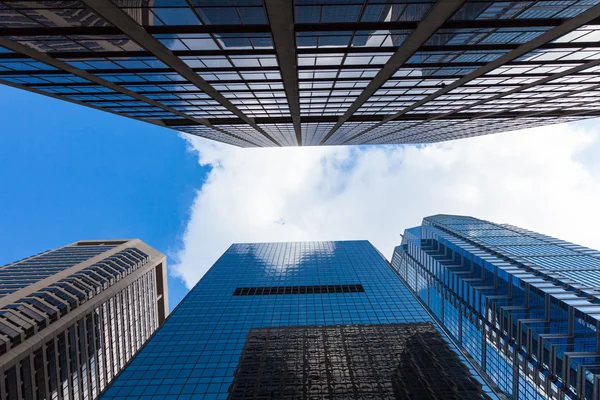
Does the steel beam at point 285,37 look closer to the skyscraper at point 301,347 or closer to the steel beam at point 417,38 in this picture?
the steel beam at point 417,38

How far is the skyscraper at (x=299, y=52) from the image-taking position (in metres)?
16.5

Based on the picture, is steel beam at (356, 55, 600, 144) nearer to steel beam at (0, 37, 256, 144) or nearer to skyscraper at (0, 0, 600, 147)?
skyscraper at (0, 0, 600, 147)

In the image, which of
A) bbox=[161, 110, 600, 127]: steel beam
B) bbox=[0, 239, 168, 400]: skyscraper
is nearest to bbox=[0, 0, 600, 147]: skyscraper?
bbox=[161, 110, 600, 127]: steel beam

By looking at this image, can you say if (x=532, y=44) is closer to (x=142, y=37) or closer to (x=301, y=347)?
(x=142, y=37)

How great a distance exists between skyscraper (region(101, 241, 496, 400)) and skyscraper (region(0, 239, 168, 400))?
1939cm

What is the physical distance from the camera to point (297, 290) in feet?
274

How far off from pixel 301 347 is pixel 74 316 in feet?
157

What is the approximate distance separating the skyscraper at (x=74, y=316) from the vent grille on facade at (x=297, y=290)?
32.6 metres

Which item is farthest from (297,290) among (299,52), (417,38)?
(417,38)

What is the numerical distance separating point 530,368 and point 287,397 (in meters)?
44.5

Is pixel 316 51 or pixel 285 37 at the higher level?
pixel 316 51

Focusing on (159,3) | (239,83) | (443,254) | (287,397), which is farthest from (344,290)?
(159,3)

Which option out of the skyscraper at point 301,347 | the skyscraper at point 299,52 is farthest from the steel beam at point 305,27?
the skyscraper at point 301,347

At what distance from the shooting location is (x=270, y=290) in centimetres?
8406
